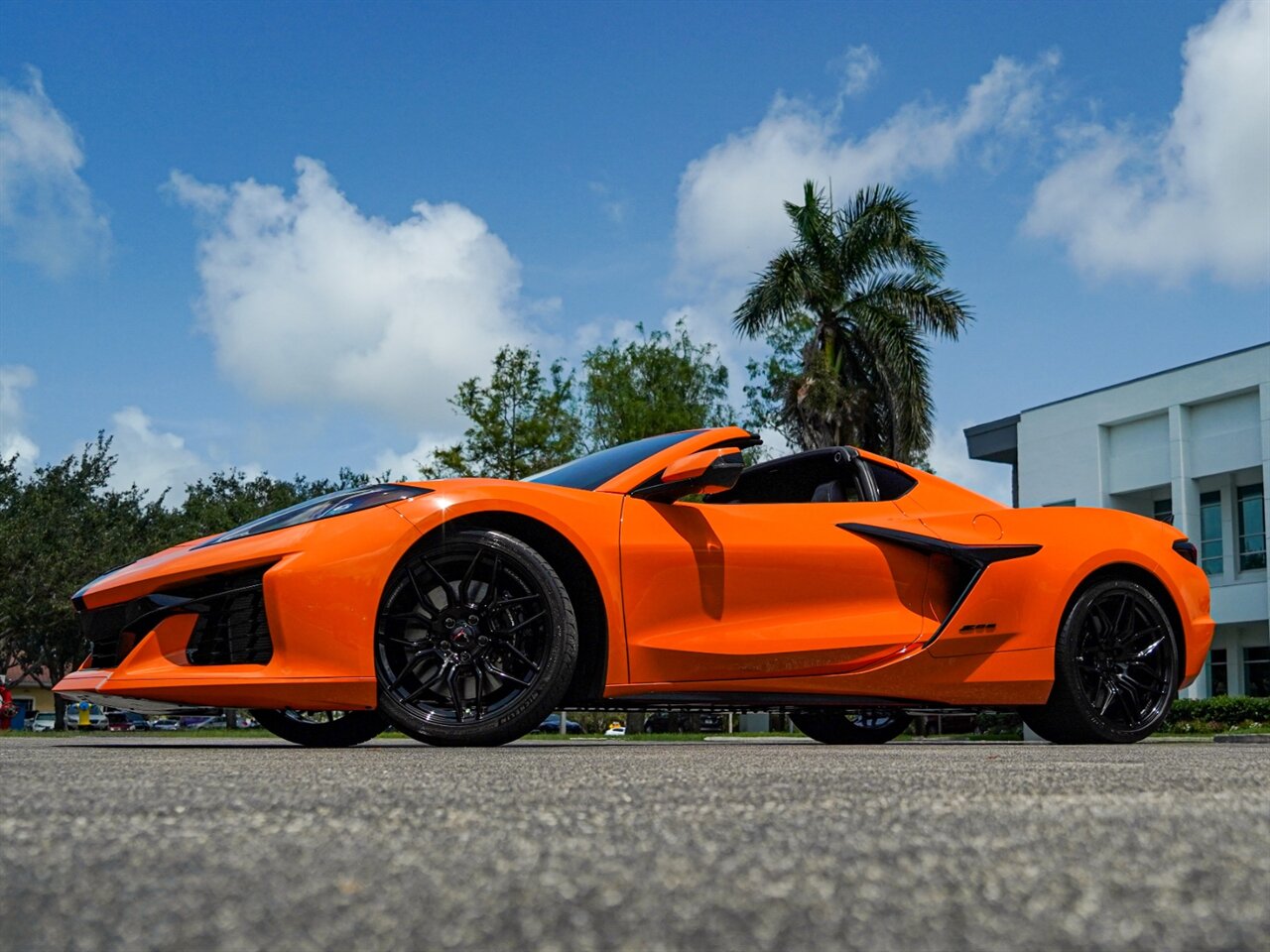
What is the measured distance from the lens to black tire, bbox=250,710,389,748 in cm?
630

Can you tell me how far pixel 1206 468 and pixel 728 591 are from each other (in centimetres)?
3004

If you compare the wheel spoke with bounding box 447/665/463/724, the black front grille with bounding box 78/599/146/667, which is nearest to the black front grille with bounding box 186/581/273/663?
the black front grille with bounding box 78/599/146/667

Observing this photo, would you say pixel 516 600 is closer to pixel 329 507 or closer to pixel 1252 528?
pixel 329 507

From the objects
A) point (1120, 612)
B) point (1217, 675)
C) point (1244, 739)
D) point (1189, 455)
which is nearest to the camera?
point (1120, 612)

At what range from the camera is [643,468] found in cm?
547

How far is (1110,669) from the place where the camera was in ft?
20.9

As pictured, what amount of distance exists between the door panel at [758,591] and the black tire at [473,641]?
0.37 m

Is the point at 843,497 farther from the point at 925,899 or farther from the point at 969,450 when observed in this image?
the point at 969,450

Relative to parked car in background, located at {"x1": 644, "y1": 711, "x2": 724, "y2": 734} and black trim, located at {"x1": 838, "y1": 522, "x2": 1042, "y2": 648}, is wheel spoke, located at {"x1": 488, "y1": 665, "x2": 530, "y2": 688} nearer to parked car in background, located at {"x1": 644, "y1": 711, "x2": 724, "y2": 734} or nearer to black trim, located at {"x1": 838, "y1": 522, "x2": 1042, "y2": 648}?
black trim, located at {"x1": 838, "y1": 522, "x2": 1042, "y2": 648}

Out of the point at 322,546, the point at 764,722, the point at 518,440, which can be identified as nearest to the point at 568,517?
the point at 322,546

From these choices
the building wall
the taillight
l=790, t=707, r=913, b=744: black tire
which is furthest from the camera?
the building wall

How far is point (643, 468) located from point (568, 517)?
53cm

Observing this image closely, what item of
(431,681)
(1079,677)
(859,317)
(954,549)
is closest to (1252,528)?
(859,317)

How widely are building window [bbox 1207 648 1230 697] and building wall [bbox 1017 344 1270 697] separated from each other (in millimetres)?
146
